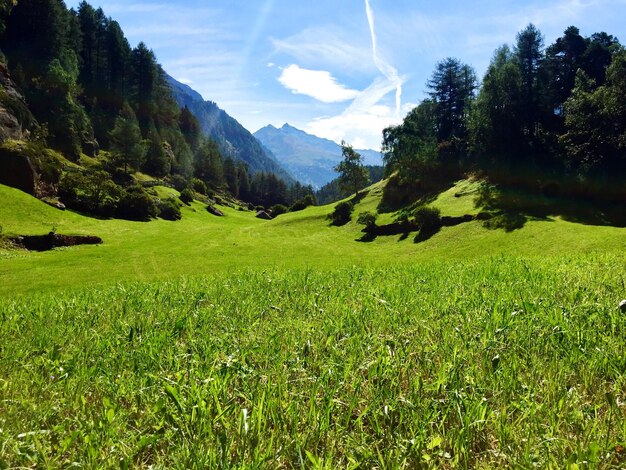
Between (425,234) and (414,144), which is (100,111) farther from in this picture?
(425,234)

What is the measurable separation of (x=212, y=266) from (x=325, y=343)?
25.8 metres

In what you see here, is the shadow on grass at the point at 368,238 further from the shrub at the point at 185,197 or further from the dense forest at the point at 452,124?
the shrub at the point at 185,197

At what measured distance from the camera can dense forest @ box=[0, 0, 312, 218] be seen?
60.6 meters

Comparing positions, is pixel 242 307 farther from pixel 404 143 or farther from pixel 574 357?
pixel 404 143

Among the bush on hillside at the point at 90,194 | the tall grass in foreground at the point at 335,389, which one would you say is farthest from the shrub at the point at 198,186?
the tall grass in foreground at the point at 335,389

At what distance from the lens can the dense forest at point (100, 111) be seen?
199 feet

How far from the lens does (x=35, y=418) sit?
312 cm

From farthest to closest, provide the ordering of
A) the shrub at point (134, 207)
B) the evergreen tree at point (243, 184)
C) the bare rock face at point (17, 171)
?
the evergreen tree at point (243, 184) → the shrub at point (134, 207) → the bare rock face at point (17, 171)

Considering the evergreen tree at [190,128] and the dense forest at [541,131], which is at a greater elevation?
the evergreen tree at [190,128]

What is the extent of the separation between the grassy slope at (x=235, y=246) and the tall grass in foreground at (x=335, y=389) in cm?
1324

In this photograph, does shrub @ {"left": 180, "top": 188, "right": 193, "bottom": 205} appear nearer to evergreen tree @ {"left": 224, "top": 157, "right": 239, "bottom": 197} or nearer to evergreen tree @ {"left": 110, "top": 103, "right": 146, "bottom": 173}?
evergreen tree @ {"left": 110, "top": 103, "right": 146, "bottom": 173}

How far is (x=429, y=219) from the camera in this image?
4384 cm

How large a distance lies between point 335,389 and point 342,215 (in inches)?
2209

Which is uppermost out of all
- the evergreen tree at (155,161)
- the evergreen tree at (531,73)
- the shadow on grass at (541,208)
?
the evergreen tree at (531,73)
